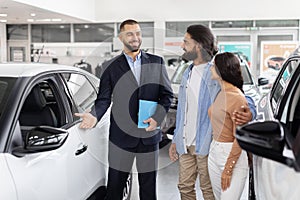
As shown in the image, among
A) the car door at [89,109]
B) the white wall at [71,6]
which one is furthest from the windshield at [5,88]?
the white wall at [71,6]

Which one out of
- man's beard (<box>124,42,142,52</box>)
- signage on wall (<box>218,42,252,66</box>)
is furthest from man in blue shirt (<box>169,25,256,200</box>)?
signage on wall (<box>218,42,252,66</box>)

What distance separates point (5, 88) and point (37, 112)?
397 mm

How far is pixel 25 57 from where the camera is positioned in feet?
38.2

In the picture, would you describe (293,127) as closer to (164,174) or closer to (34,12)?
(164,174)

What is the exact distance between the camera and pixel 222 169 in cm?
232

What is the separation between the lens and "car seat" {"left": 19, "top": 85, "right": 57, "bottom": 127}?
7.49ft

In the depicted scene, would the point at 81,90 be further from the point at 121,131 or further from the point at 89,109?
the point at 121,131

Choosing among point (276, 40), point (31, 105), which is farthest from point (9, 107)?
point (276, 40)

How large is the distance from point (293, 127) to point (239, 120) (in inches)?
21.7

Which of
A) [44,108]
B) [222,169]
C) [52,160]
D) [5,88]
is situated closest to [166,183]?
[222,169]

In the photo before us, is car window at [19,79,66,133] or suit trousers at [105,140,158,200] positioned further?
suit trousers at [105,140,158,200]

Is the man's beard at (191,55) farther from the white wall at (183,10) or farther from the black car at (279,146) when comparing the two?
the white wall at (183,10)

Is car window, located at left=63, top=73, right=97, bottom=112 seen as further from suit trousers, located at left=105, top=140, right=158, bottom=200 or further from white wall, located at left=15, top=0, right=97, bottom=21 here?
white wall, located at left=15, top=0, right=97, bottom=21

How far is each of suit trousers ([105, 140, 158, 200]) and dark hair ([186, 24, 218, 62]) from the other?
728 millimetres
